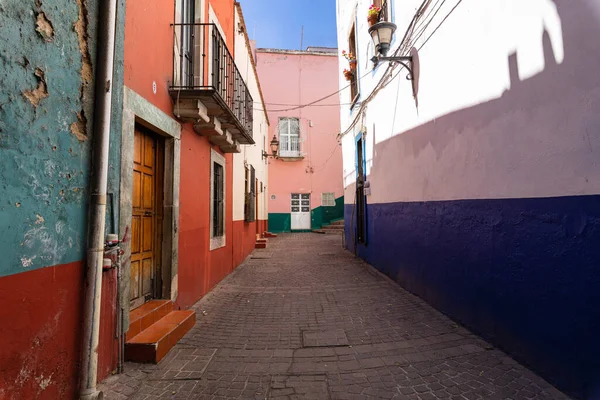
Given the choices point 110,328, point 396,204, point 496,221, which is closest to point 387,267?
point 396,204

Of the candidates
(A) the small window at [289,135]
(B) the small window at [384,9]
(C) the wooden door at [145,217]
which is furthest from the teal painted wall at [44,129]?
(A) the small window at [289,135]

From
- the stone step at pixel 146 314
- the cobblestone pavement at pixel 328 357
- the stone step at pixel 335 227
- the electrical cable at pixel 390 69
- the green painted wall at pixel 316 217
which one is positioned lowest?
the cobblestone pavement at pixel 328 357

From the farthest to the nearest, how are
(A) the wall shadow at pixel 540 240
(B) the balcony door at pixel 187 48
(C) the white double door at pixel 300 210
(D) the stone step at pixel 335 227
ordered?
1. (C) the white double door at pixel 300 210
2. (D) the stone step at pixel 335 227
3. (B) the balcony door at pixel 187 48
4. (A) the wall shadow at pixel 540 240

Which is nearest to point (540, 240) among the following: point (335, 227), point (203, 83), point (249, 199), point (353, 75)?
point (203, 83)

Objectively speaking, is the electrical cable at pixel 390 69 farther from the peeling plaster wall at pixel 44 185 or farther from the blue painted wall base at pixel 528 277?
the peeling plaster wall at pixel 44 185

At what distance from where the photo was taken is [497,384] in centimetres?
277

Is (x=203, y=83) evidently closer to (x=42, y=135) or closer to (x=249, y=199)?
(x=42, y=135)

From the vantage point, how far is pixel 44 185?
2.22 m

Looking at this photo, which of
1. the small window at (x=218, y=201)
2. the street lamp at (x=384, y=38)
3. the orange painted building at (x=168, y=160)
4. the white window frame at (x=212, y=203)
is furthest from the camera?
the small window at (x=218, y=201)

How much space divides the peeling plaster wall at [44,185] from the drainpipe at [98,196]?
0.05 meters

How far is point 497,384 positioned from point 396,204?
13.1 feet

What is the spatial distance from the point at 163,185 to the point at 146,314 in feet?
5.55

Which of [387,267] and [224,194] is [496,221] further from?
[224,194]

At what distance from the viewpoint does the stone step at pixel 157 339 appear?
3.21 meters
